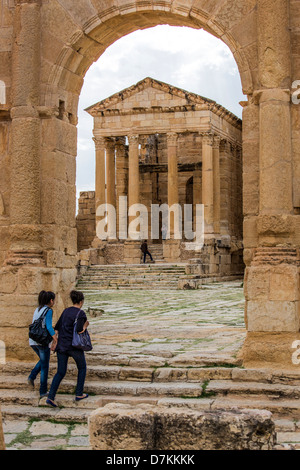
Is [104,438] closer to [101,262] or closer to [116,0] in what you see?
[116,0]

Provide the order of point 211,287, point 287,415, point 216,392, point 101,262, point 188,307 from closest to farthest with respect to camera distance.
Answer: point 287,415 → point 216,392 → point 188,307 → point 211,287 → point 101,262

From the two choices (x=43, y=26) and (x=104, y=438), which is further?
(x=43, y=26)

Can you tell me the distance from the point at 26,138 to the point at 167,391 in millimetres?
3815

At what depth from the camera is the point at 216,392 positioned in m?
6.71

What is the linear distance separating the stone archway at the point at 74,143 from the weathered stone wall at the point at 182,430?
3298mm

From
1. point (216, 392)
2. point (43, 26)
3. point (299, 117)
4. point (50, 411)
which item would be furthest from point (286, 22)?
point (50, 411)

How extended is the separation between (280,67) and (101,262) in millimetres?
23359

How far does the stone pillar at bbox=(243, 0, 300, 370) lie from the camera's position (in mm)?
7172

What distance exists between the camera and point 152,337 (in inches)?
381

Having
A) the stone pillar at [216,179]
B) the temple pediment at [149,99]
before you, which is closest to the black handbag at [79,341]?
the temple pediment at [149,99]

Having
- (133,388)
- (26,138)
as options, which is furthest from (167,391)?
(26,138)

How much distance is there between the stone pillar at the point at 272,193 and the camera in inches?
282

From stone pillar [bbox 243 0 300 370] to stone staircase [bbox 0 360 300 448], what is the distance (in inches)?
16.6

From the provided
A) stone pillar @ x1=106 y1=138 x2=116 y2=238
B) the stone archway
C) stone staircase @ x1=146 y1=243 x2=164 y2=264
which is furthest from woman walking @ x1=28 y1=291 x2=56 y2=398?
stone pillar @ x1=106 y1=138 x2=116 y2=238
